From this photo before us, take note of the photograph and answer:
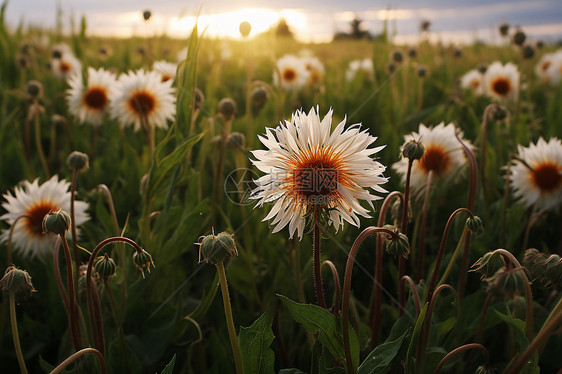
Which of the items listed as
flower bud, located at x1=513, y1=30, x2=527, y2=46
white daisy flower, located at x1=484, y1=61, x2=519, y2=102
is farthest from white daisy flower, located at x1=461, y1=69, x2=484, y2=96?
flower bud, located at x1=513, y1=30, x2=527, y2=46

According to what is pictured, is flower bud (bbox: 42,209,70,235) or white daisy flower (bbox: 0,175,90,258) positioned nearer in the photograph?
flower bud (bbox: 42,209,70,235)

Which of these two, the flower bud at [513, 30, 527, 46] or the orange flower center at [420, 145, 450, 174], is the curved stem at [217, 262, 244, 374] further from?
the flower bud at [513, 30, 527, 46]

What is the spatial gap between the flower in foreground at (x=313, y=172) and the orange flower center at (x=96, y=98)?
177cm

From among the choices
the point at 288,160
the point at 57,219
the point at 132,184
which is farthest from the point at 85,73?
the point at 288,160

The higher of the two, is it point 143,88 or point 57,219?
point 143,88

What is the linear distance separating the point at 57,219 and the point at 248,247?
2.03 ft

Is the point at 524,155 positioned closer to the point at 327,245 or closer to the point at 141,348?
the point at 327,245

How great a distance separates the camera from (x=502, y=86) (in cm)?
316

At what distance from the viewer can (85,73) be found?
2.44 m

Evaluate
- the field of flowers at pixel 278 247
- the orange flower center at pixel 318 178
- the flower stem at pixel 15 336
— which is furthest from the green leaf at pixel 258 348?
the flower stem at pixel 15 336

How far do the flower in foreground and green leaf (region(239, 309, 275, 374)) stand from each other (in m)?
0.20

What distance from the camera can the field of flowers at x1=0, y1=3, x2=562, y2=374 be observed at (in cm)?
99

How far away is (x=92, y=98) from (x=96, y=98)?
0.07ft

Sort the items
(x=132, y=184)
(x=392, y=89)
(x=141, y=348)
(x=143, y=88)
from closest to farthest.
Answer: (x=141, y=348), (x=132, y=184), (x=143, y=88), (x=392, y=89)
